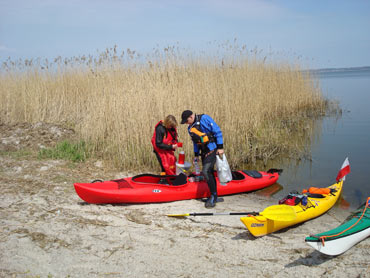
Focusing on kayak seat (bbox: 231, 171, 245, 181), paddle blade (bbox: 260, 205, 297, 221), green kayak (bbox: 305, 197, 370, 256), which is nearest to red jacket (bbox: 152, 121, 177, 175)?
kayak seat (bbox: 231, 171, 245, 181)

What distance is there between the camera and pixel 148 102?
5766mm

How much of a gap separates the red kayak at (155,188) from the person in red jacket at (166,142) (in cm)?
25

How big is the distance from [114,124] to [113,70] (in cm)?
110

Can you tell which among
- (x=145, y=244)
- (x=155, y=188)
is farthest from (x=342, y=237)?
(x=155, y=188)

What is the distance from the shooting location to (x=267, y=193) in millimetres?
5121

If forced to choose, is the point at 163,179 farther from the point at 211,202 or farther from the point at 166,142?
the point at 211,202

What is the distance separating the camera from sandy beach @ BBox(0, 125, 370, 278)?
2801 mm

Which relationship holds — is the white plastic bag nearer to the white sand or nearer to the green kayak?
the white sand

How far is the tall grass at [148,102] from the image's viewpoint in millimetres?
5775

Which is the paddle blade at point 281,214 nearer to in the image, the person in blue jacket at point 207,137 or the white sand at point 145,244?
the white sand at point 145,244

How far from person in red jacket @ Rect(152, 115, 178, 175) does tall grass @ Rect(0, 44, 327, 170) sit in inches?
32.8

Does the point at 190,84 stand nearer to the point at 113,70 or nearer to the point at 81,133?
the point at 113,70

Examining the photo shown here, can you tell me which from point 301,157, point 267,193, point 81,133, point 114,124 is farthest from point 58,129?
point 301,157

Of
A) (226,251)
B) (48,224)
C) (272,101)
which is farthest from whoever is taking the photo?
(272,101)
